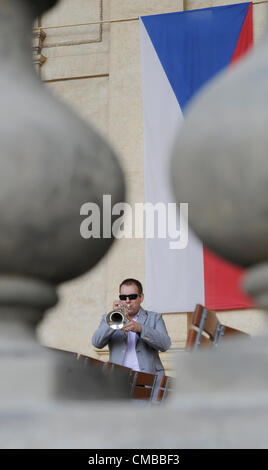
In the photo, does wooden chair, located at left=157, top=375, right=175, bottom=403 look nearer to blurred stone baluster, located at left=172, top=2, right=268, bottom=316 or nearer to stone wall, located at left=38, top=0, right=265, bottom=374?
blurred stone baluster, located at left=172, top=2, right=268, bottom=316

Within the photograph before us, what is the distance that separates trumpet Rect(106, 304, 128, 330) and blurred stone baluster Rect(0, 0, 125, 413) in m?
3.51

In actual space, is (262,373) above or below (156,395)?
below

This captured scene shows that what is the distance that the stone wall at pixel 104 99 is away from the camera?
9.45m

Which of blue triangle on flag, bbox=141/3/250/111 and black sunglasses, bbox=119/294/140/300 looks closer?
black sunglasses, bbox=119/294/140/300

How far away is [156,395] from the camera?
13.8ft

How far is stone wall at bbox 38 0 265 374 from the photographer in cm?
945

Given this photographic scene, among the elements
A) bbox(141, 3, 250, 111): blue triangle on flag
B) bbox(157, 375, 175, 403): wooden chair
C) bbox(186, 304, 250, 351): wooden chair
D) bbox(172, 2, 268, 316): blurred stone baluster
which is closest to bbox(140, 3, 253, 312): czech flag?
bbox(141, 3, 250, 111): blue triangle on flag

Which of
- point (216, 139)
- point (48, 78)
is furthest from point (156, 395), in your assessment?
point (48, 78)

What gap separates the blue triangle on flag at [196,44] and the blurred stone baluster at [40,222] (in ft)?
25.6

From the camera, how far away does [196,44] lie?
9320 mm

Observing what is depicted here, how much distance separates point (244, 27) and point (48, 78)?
2921 millimetres

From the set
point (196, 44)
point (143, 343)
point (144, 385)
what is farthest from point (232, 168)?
point (196, 44)
